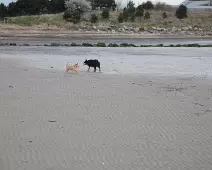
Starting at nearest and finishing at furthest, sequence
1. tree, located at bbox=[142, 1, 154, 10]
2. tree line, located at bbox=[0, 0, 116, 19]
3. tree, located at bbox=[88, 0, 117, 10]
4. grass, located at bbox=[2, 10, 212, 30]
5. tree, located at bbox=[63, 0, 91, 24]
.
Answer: grass, located at bbox=[2, 10, 212, 30]
tree, located at bbox=[63, 0, 91, 24]
tree line, located at bbox=[0, 0, 116, 19]
tree, located at bbox=[142, 1, 154, 10]
tree, located at bbox=[88, 0, 117, 10]

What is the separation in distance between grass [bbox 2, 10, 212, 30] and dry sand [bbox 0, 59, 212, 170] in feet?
139

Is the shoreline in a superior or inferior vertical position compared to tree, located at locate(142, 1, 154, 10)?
inferior

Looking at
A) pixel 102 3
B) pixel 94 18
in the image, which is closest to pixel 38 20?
pixel 94 18

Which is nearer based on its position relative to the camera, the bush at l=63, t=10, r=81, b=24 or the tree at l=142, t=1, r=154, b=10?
the bush at l=63, t=10, r=81, b=24

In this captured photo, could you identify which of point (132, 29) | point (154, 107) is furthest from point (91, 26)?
point (154, 107)

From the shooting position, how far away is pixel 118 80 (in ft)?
38.3

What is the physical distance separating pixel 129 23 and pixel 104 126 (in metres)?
50.9

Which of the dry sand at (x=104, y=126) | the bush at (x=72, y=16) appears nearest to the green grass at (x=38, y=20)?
the bush at (x=72, y=16)

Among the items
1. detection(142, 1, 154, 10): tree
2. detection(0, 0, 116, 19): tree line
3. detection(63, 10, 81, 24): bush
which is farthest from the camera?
detection(142, 1, 154, 10): tree

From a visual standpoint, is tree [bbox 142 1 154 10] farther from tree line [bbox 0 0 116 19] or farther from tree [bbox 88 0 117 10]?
tree line [bbox 0 0 116 19]

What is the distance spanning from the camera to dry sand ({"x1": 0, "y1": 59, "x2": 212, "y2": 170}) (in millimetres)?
5078

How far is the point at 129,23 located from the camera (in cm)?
5653

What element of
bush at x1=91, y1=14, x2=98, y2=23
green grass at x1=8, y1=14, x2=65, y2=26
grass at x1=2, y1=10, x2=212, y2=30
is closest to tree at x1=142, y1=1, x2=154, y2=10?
grass at x1=2, y1=10, x2=212, y2=30

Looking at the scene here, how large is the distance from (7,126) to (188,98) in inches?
164
